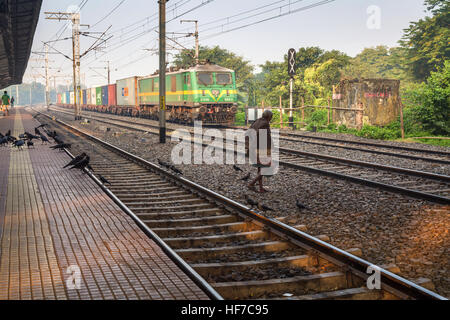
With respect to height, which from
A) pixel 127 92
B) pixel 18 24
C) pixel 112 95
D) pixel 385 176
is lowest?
pixel 385 176

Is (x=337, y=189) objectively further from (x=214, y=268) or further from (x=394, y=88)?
(x=394, y=88)

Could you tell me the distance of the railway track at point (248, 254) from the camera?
4.56 meters

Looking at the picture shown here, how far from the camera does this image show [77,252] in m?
5.32

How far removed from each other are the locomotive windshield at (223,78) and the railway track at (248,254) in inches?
755

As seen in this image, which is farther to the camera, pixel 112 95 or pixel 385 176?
pixel 112 95

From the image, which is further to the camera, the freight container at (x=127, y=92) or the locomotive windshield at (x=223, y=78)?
the freight container at (x=127, y=92)

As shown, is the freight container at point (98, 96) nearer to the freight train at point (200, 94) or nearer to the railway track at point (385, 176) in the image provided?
the freight train at point (200, 94)

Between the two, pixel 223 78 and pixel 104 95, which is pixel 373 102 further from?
pixel 104 95

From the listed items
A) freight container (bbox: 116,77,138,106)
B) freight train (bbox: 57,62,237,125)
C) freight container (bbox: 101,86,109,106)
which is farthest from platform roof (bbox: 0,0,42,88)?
freight container (bbox: 101,86,109,106)

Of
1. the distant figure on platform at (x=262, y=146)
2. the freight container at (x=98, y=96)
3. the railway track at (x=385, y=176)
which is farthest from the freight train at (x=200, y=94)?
the freight container at (x=98, y=96)

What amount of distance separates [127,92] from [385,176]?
35.6 m

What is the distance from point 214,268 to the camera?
5164 millimetres

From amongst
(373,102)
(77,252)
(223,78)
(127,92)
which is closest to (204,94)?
(223,78)
